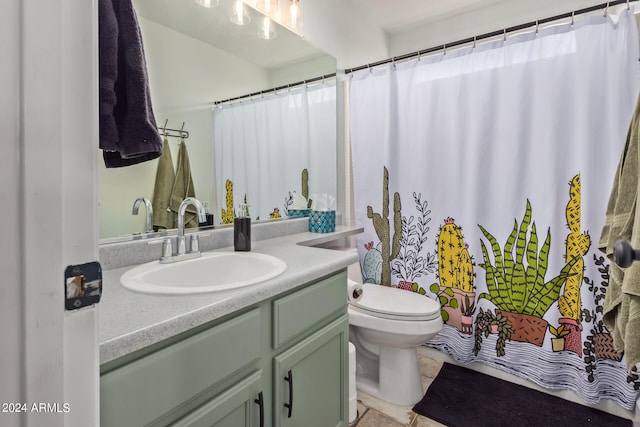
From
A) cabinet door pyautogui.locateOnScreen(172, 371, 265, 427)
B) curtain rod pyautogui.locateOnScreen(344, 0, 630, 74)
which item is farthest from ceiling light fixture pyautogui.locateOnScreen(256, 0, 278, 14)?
cabinet door pyautogui.locateOnScreen(172, 371, 265, 427)

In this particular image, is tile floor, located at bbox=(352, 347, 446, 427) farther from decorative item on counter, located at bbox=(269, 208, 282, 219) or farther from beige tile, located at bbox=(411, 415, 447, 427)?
decorative item on counter, located at bbox=(269, 208, 282, 219)

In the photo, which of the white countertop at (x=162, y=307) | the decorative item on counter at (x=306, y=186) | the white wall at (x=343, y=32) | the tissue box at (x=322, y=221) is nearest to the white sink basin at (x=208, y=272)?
the white countertop at (x=162, y=307)

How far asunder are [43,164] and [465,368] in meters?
2.19

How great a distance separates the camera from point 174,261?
3.58 ft

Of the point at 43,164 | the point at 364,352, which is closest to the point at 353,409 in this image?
the point at 364,352

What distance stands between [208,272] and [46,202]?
0.81 metres

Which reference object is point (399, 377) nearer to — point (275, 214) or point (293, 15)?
point (275, 214)

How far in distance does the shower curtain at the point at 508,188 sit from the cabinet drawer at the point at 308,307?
3.19 ft

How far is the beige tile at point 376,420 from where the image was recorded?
1517mm

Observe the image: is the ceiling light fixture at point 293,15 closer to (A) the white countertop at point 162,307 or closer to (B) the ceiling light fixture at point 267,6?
(B) the ceiling light fixture at point 267,6

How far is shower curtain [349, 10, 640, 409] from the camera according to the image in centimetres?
152

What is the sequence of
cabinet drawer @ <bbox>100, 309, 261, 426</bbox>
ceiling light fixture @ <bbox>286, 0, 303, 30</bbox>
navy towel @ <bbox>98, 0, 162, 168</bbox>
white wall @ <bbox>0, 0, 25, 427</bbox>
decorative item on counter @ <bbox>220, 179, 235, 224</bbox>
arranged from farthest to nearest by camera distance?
1. ceiling light fixture @ <bbox>286, 0, 303, 30</bbox>
2. decorative item on counter @ <bbox>220, 179, 235, 224</bbox>
3. navy towel @ <bbox>98, 0, 162, 168</bbox>
4. cabinet drawer @ <bbox>100, 309, 261, 426</bbox>
5. white wall @ <bbox>0, 0, 25, 427</bbox>

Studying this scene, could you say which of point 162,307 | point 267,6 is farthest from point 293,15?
point 162,307

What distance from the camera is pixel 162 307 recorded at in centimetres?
70
